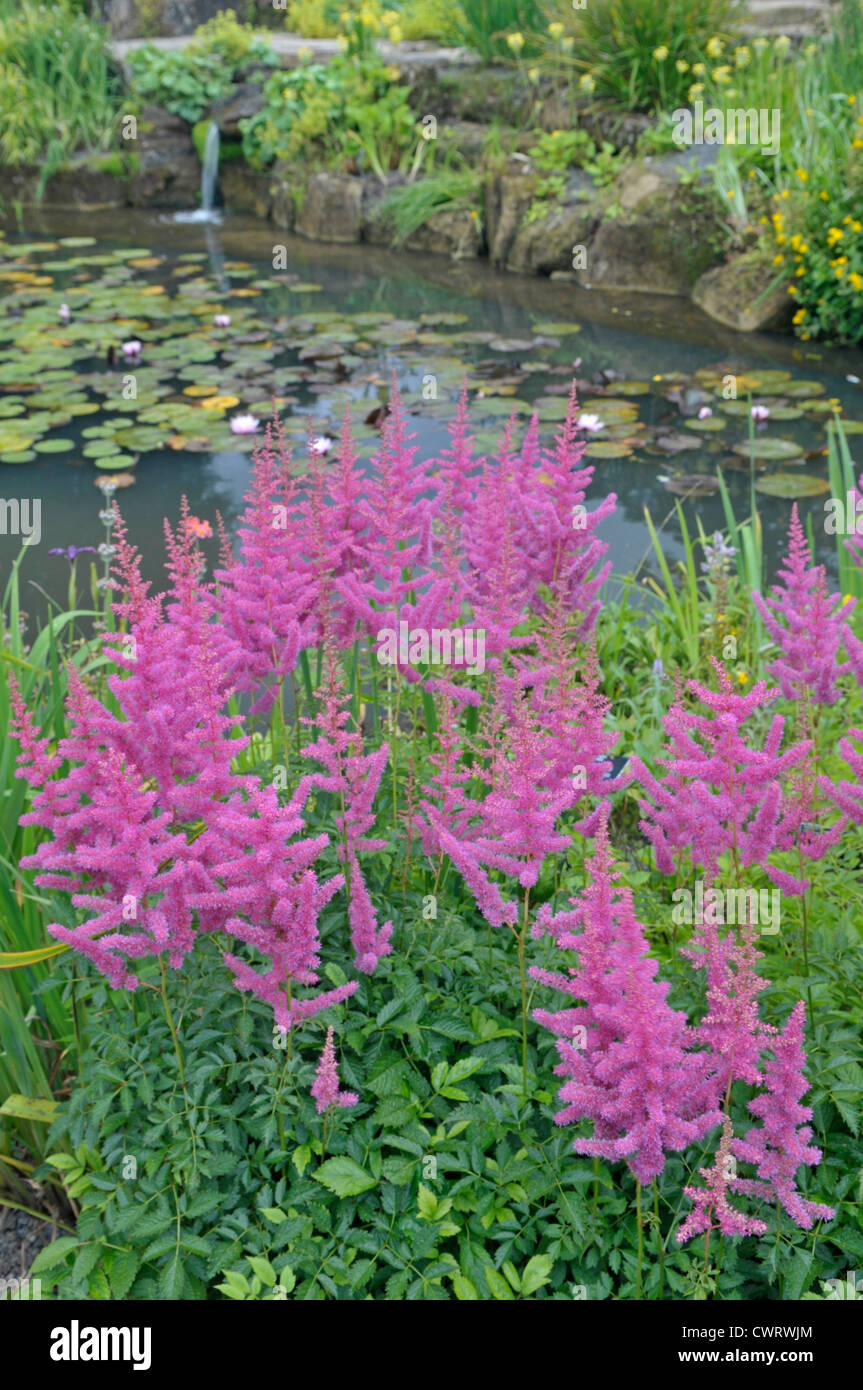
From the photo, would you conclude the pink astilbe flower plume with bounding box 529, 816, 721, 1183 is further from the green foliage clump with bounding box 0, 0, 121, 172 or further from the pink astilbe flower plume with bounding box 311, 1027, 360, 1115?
the green foliage clump with bounding box 0, 0, 121, 172

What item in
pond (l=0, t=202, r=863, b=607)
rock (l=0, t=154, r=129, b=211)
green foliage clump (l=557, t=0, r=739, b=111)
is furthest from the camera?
rock (l=0, t=154, r=129, b=211)

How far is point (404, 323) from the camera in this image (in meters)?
9.30

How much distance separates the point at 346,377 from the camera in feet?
27.1

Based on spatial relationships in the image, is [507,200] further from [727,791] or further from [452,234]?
[727,791]

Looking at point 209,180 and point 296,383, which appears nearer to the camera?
point 296,383

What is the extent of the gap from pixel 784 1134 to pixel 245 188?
1400 centimetres

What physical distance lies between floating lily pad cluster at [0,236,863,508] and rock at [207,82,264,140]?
4320 millimetres

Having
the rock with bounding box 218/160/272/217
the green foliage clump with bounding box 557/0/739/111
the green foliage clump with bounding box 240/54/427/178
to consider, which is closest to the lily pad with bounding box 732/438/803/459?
the green foliage clump with bounding box 557/0/739/111

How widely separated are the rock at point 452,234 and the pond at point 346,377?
0.87 feet

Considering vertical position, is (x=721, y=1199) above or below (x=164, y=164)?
below

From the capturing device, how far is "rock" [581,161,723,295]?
31.8 ft

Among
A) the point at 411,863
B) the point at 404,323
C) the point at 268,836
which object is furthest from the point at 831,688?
the point at 404,323

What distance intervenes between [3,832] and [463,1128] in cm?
125

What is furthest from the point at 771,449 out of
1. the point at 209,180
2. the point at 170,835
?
the point at 209,180
